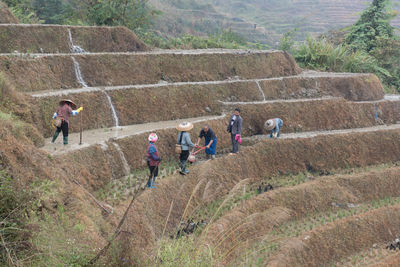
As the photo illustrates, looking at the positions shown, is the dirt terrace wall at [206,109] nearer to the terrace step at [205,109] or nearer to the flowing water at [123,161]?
the terrace step at [205,109]

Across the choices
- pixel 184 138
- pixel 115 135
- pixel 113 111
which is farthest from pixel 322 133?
pixel 115 135

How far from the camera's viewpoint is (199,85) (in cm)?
2094

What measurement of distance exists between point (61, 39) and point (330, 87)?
16.9m

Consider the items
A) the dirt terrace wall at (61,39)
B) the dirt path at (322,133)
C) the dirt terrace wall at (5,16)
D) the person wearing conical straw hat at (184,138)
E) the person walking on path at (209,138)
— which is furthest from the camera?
the dirt terrace wall at (5,16)

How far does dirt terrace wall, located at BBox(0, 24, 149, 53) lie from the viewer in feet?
63.7

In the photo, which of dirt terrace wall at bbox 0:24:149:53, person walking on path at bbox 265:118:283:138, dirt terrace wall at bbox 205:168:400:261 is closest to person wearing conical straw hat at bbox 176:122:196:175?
dirt terrace wall at bbox 205:168:400:261

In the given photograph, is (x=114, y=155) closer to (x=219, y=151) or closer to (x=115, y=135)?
(x=115, y=135)

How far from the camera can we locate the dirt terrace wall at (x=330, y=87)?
2489 centimetres

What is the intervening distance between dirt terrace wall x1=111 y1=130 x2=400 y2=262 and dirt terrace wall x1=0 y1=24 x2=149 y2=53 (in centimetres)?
1056

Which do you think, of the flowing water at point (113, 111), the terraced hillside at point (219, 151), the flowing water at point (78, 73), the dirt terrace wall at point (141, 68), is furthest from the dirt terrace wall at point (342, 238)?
the flowing water at point (78, 73)

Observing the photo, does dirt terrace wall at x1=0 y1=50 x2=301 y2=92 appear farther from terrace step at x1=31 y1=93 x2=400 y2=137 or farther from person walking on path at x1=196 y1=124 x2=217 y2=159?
person walking on path at x1=196 y1=124 x2=217 y2=159

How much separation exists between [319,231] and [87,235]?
9.11 metres

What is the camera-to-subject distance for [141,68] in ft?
69.4

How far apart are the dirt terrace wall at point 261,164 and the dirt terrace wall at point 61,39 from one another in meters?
10.6
